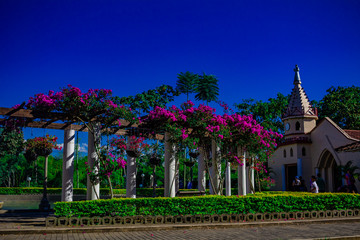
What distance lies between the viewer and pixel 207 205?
12367 mm

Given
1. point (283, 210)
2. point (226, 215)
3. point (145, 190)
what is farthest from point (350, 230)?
point (145, 190)

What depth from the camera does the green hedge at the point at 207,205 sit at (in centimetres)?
1134

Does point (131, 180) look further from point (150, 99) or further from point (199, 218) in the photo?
point (150, 99)

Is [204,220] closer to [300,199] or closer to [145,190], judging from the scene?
[300,199]

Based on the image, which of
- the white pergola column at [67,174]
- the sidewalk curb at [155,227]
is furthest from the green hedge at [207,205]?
the white pergola column at [67,174]

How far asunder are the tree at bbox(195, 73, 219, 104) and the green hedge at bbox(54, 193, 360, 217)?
33919 millimetres

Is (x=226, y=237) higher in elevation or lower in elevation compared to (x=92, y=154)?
lower

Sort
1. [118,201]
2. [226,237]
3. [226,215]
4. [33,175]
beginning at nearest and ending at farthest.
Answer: [226,237]
[118,201]
[226,215]
[33,175]

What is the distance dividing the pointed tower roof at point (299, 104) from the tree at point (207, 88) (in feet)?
47.0

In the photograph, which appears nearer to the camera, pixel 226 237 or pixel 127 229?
pixel 226 237

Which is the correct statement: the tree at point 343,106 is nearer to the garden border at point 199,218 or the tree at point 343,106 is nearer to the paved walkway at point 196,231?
the garden border at point 199,218

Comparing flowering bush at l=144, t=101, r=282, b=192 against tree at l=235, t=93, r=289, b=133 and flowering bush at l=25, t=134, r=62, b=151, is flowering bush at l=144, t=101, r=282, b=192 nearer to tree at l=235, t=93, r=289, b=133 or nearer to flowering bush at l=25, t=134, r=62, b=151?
flowering bush at l=25, t=134, r=62, b=151

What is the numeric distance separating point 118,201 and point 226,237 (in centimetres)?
397

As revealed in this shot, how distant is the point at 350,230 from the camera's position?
10.7m
